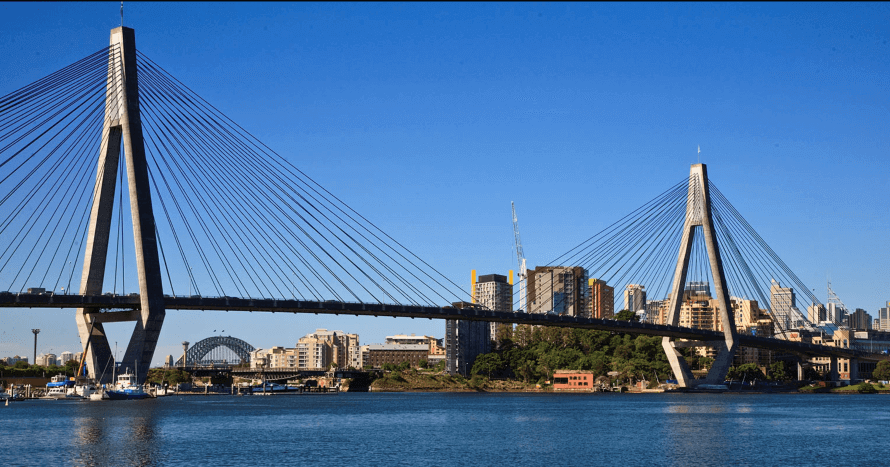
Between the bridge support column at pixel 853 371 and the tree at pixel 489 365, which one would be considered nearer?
the bridge support column at pixel 853 371

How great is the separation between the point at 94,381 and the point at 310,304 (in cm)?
1818

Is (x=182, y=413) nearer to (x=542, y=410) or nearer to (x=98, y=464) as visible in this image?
(x=542, y=410)

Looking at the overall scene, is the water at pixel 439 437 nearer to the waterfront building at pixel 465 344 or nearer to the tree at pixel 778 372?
the tree at pixel 778 372

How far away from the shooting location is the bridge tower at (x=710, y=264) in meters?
100

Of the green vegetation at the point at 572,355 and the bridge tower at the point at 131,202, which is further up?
the bridge tower at the point at 131,202

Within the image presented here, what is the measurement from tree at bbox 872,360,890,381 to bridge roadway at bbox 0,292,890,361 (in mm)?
27828

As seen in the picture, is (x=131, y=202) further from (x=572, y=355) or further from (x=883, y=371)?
(x=883, y=371)

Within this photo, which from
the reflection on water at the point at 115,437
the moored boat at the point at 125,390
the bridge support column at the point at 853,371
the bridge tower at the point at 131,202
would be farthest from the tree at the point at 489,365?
the reflection on water at the point at 115,437

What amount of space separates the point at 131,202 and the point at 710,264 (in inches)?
2326

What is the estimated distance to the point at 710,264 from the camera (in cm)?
10194

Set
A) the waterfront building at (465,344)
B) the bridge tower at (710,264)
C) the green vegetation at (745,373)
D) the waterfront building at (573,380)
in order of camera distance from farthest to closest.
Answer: the waterfront building at (465,344)
the green vegetation at (745,373)
the waterfront building at (573,380)
the bridge tower at (710,264)

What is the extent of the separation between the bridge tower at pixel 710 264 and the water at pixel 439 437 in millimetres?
27017

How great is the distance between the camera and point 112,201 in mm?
71438

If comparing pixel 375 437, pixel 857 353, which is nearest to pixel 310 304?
pixel 375 437
